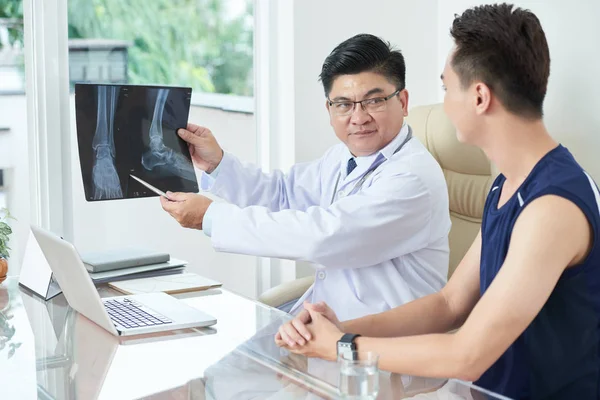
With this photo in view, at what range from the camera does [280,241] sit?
1998mm

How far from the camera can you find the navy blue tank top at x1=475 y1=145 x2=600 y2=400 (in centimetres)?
135

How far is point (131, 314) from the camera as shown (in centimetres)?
174

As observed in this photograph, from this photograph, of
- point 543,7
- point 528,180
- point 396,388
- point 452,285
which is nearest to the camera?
point 396,388

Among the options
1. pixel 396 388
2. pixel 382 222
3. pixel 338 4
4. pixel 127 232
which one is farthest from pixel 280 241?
pixel 338 4

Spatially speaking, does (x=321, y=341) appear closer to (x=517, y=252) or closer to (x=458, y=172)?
(x=517, y=252)

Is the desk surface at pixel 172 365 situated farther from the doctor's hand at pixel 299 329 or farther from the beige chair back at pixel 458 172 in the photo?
the beige chair back at pixel 458 172

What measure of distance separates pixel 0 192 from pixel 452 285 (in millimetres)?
1750

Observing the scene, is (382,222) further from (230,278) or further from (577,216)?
(230,278)

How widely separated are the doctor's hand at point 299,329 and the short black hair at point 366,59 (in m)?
0.78

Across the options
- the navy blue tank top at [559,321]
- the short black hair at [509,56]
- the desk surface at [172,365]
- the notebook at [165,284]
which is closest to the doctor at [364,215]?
the notebook at [165,284]

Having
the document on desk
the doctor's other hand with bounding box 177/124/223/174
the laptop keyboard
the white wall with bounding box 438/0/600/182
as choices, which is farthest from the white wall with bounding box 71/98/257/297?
the white wall with bounding box 438/0/600/182

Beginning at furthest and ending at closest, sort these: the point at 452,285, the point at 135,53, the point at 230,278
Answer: the point at 230,278, the point at 135,53, the point at 452,285

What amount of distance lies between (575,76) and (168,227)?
1636mm

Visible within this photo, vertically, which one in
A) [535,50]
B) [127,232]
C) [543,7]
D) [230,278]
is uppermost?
[543,7]
